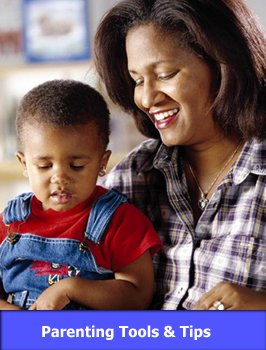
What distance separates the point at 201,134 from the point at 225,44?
0.72ft

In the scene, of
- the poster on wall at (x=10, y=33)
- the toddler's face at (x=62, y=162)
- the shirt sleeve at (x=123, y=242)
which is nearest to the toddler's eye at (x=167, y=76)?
the toddler's face at (x=62, y=162)

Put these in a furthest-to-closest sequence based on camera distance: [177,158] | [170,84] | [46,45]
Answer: [46,45]
[177,158]
[170,84]

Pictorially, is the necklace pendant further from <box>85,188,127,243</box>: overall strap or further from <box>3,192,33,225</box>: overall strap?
<box>3,192,33,225</box>: overall strap

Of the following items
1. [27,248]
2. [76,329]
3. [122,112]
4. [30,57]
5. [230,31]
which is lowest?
[76,329]

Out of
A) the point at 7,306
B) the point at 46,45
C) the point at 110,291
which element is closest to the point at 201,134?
the point at 110,291

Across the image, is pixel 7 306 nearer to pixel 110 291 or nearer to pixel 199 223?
pixel 110 291

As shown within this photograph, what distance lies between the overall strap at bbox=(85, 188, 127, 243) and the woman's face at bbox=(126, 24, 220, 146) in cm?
20

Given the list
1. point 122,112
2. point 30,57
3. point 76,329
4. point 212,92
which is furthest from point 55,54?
point 76,329

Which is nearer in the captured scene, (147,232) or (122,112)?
(147,232)

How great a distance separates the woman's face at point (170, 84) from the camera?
1.56 m

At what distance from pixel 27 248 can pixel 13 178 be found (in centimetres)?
274

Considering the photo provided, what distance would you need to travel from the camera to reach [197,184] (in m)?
1.69

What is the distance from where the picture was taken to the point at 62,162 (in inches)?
56.5

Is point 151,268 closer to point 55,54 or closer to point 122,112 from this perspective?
point 122,112
